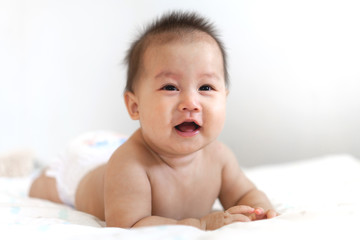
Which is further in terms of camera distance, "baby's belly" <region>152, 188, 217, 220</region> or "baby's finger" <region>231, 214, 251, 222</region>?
"baby's belly" <region>152, 188, 217, 220</region>

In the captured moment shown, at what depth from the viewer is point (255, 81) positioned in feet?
6.77

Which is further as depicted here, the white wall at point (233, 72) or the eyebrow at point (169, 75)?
the white wall at point (233, 72)

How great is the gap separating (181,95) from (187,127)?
75mm

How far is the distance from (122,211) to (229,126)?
1.28 metres

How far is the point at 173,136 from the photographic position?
0.91 m

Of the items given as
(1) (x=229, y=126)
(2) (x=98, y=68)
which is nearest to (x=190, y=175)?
(1) (x=229, y=126)

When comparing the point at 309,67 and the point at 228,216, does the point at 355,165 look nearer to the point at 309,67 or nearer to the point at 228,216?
the point at 309,67

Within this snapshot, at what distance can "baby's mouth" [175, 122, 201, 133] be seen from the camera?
92 cm

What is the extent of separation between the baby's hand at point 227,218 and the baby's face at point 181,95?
16 cm

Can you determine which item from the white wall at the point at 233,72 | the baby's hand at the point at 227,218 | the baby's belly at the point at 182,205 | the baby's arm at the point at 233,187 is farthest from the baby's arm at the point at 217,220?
the white wall at the point at 233,72

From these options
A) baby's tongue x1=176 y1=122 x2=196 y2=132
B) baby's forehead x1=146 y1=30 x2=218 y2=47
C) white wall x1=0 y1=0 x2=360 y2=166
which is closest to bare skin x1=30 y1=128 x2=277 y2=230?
baby's tongue x1=176 y1=122 x2=196 y2=132

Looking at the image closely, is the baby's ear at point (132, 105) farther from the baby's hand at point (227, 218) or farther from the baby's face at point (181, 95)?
the baby's hand at point (227, 218)

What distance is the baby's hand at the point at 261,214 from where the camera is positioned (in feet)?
2.77

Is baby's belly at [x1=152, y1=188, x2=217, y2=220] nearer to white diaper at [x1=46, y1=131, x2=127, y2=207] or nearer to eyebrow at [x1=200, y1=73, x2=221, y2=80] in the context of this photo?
eyebrow at [x1=200, y1=73, x2=221, y2=80]
